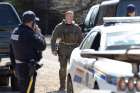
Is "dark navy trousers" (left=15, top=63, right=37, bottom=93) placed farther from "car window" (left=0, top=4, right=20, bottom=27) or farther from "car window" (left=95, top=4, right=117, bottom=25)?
"car window" (left=95, top=4, right=117, bottom=25)

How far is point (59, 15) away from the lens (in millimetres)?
42969

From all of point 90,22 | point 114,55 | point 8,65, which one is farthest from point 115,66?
point 90,22

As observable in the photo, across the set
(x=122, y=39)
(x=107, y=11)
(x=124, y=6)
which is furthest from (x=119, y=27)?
(x=107, y=11)

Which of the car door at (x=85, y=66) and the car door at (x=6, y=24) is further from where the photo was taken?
the car door at (x=6, y=24)

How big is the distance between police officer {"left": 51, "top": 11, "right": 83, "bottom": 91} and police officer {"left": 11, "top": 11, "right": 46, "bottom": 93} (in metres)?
3.08

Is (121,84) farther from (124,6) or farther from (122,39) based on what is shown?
(124,6)

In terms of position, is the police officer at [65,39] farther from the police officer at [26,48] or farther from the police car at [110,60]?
the police officer at [26,48]

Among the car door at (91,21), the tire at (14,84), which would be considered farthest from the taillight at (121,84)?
the car door at (91,21)

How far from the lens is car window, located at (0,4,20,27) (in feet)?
47.8

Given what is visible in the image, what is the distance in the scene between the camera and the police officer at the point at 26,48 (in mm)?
10031

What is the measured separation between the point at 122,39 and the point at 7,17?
6332 millimetres

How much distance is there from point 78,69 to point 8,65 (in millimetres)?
4081

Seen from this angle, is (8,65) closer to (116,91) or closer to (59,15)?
(116,91)

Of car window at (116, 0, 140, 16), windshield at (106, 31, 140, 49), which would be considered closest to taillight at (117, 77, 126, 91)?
windshield at (106, 31, 140, 49)
